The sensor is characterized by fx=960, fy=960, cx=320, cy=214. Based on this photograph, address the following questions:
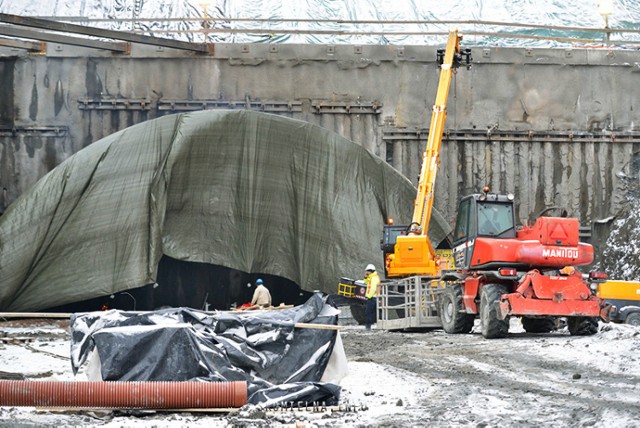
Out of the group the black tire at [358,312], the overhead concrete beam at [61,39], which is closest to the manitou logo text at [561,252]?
the black tire at [358,312]

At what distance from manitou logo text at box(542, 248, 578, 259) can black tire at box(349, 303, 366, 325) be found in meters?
7.97

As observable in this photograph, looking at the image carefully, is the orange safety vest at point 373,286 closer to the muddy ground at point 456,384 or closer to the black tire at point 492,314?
the muddy ground at point 456,384

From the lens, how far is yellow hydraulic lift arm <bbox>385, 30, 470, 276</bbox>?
2086 centimetres

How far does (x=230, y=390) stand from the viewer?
861 centimetres

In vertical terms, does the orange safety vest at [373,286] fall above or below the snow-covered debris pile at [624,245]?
below

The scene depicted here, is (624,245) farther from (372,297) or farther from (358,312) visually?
(372,297)

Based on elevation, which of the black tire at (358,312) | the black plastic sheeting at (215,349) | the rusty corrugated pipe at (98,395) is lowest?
the black tire at (358,312)

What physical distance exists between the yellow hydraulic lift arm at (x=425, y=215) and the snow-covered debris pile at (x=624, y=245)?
861 cm

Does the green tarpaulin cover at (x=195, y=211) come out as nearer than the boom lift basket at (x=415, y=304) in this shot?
No

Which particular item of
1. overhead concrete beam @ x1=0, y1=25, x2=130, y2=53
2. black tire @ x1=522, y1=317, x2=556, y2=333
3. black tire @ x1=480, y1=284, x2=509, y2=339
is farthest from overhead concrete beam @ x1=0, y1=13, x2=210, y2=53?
black tire @ x1=480, y1=284, x2=509, y2=339

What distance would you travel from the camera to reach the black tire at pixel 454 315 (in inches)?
710

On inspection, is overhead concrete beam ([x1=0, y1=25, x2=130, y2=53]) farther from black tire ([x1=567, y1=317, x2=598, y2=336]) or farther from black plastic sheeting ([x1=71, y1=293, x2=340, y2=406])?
black plastic sheeting ([x1=71, y1=293, x2=340, y2=406])

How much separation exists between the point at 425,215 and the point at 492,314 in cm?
580

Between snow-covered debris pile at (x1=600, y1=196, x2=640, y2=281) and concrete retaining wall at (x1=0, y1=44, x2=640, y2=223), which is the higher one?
concrete retaining wall at (x1=0, y1=44, x2=640, y2=223)
